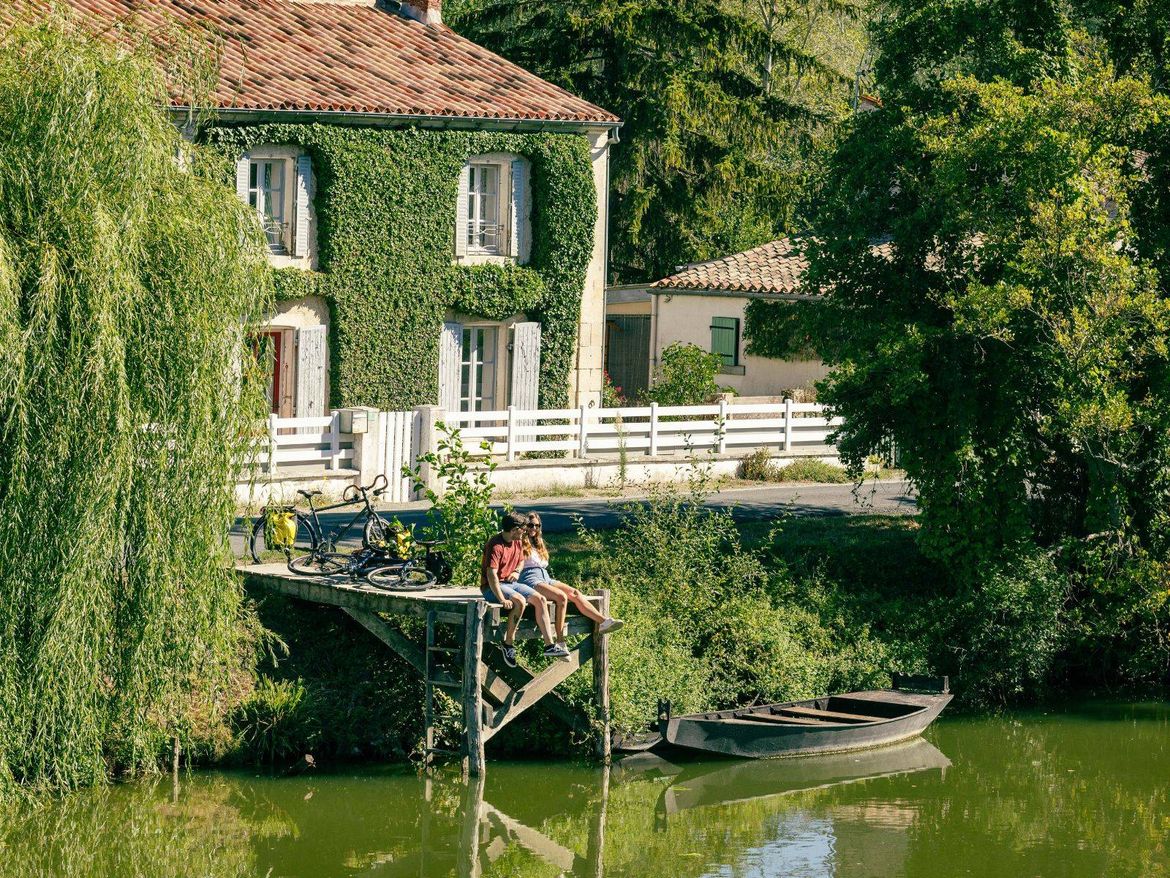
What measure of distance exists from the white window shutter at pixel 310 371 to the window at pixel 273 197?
1.42 meters

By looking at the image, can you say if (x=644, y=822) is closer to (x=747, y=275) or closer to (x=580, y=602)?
(x=580, y=602)

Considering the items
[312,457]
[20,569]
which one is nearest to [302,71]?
[312,457]

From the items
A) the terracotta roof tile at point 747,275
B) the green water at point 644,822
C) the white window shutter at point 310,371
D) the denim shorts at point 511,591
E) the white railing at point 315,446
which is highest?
the terracotta roof tile at point 747,275

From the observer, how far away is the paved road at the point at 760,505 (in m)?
22.6

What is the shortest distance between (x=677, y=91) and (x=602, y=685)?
22.1 meters

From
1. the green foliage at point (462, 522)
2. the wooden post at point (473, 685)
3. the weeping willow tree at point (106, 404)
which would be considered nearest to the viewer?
the weeping willow tree at point (106, 404)

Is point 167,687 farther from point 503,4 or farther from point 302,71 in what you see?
point 503,4

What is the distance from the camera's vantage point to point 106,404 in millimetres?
13836

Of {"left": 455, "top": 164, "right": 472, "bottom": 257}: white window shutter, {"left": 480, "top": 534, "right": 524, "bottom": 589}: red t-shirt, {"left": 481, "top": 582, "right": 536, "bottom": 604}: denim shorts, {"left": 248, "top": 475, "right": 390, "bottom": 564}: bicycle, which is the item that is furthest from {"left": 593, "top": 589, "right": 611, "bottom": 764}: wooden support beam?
{"left": 455, "top": 164, "right": 472, "bottom": 257}: white window shutter

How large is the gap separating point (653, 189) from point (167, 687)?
25001 mm

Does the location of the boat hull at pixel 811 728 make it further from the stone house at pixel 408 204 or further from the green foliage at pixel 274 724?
the stone house at pixel 408 204

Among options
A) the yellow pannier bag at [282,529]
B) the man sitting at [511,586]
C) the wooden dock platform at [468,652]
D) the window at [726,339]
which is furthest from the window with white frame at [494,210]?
the man sitting at [511,586]

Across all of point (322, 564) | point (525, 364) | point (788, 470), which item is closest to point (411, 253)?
point (525, 364)

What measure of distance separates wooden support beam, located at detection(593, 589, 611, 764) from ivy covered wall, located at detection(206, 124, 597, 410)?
11946 millimetres
